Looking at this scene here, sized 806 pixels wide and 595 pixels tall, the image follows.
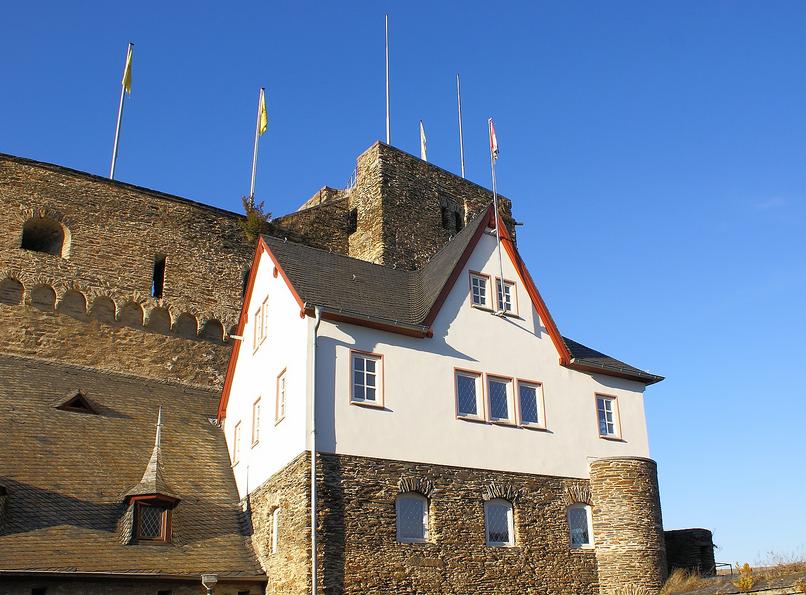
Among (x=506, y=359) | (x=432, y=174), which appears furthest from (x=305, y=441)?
(x=432, y=174)

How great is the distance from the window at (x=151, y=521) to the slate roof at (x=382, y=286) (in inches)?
230

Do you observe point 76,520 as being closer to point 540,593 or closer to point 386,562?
point 386,562

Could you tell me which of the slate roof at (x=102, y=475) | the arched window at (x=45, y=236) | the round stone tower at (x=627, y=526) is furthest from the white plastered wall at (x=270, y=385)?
the round stone tower at (x=627, y=526)

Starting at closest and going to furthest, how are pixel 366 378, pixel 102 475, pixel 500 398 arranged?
pixel 366 378
pixel 102 475
pixel 500 398

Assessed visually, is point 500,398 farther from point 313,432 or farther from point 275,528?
point 275,528

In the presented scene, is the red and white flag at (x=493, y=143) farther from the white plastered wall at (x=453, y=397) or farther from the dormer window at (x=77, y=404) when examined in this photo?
the dormer window at (x=77, y=404)

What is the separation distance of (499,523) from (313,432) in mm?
5273

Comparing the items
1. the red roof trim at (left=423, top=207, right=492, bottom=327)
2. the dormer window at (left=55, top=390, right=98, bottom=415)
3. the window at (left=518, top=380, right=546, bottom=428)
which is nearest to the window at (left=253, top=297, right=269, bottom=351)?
the red roof trim at (left=423, top=207, right=492, bottom=327)

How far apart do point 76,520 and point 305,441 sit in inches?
214

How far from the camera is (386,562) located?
19.2 m

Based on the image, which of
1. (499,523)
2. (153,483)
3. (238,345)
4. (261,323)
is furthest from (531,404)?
(153,483)

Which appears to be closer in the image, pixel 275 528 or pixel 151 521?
pixel 151 521

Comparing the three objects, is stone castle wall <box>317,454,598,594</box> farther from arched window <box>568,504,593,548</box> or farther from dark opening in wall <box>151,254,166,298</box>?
dark opening in wall <box>151,254,166,298</box>

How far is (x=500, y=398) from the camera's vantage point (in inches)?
901
